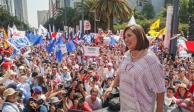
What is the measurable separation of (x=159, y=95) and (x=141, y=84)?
146mm

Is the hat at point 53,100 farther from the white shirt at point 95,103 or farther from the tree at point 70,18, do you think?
the tree at point 70,18

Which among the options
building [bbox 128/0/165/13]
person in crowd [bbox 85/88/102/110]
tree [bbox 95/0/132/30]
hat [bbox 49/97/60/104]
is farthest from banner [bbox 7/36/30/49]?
building [bbox 128/0/165/13]

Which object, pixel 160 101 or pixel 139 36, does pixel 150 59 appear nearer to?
pixel 139 36

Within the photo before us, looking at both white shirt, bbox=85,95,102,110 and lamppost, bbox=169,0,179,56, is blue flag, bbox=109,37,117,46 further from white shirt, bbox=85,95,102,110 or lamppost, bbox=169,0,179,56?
white shirt, bbox=85,95,102,110

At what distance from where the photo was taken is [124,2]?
1844 inches

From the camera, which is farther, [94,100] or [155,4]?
[155,4]

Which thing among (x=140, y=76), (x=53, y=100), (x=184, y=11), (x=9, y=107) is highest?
(x=140, y=76)

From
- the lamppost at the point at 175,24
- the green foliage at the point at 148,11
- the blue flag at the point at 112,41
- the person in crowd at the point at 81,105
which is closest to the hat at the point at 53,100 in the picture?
the person in crowd at the point at 81,105

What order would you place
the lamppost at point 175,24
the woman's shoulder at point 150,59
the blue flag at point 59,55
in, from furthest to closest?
the blue flag at point 59,55 → the lamppost at point 175,24 → the woman's shoulder at point 150,59

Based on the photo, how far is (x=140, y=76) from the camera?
8.46 feet

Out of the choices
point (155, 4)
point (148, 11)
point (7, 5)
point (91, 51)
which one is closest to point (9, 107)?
point (91, 51)

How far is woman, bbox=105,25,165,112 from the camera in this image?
2.57 meters

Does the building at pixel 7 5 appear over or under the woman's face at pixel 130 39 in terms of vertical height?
under

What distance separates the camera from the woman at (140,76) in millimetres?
2568
